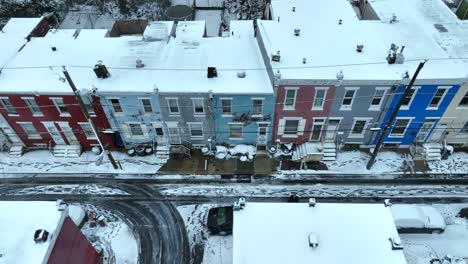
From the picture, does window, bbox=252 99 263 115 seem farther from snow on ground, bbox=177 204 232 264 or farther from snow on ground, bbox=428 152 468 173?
snow on ground, bbox=428 152 468 173

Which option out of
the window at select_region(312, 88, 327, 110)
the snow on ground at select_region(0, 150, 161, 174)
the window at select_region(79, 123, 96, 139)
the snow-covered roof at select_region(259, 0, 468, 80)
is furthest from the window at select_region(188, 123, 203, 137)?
the window at select_region(312, 88, 327, 110)

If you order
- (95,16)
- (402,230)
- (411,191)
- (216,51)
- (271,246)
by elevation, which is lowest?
(271,246)

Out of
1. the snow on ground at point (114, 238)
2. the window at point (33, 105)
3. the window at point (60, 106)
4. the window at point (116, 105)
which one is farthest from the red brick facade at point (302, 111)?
the window at point (33, 105)

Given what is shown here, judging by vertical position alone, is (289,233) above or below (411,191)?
below

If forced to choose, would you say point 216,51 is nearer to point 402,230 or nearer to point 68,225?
point 68,225

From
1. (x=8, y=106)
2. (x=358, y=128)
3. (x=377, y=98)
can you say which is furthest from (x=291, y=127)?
(x=8, y=106)

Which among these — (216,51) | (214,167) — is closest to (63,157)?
(214,167)
